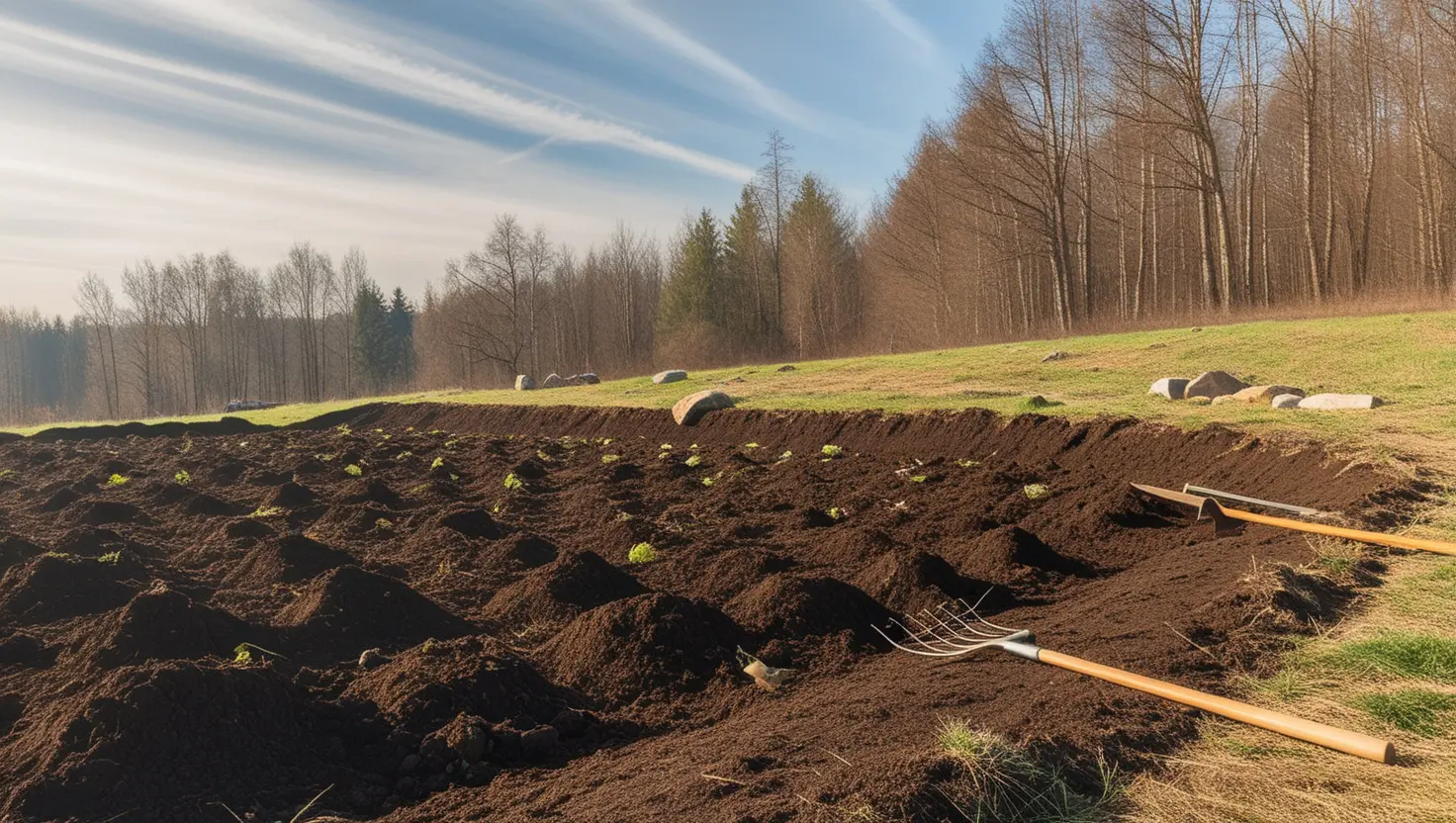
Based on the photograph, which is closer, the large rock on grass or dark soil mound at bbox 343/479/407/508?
dark soil mound at bbox 343/479/407/508

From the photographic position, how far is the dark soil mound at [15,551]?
19.8 ft

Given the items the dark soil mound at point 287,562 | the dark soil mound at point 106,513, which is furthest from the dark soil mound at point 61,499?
the dark soil mound at point 287,562

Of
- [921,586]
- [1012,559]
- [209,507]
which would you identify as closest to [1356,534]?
[1012,559]

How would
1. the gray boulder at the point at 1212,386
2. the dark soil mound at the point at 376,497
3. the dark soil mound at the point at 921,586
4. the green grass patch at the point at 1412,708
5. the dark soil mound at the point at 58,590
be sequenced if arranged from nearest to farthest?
the green grass patch at the point at 1412,708
the dark soil mound at the point at 921,586
the dark soil mound at the point at 58,590
the dark soil mound at the point at 376,497
the gray boulder at the point at 1212,386

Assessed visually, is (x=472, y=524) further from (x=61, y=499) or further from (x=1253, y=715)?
(x=1253, y=715)

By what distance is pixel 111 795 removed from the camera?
2814 millimetres

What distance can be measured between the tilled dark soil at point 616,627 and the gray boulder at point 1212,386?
2205 mm

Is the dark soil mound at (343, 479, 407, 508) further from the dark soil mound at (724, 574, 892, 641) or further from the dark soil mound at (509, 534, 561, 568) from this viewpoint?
the dark soil mound at (724, 574, 892, 641)

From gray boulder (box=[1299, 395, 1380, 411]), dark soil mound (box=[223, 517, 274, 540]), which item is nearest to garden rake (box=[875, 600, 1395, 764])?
dark soil mound (box=[223, 517, 274, 540])

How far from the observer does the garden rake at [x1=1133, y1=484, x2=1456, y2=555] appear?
179 inches

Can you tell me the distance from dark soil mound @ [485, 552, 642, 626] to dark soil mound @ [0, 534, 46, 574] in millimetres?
3776

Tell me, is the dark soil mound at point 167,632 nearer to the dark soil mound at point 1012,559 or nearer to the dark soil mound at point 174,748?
the dark soil mound at point 174,748

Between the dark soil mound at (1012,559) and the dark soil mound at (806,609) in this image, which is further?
the dark soil mound at (1012,559)

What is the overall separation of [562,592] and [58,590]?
3252 millimetres
